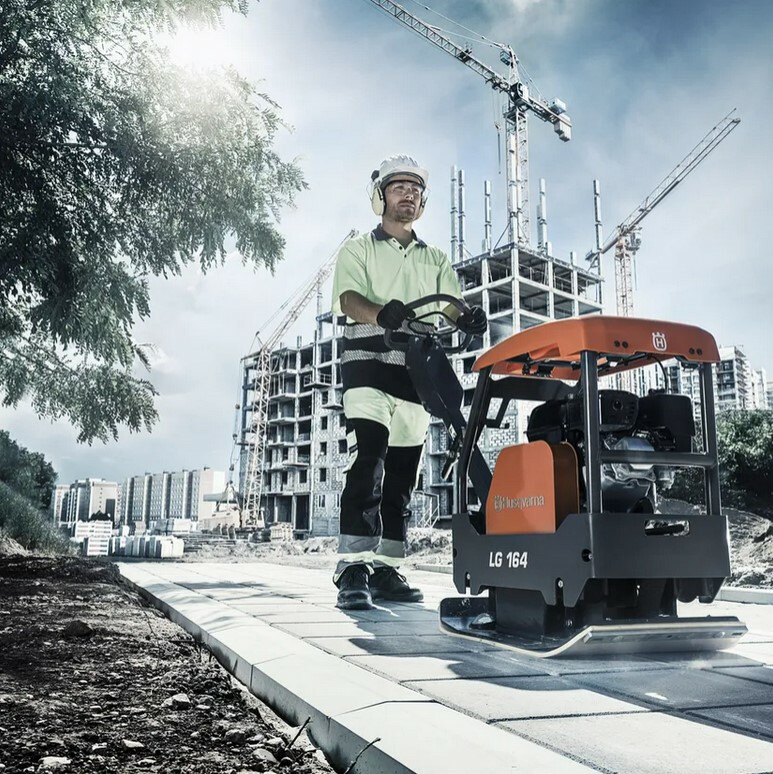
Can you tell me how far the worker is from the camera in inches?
185

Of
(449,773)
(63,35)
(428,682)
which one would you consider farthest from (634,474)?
(63,35)

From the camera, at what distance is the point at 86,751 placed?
197 centimetres

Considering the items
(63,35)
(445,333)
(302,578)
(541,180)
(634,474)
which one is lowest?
(302,578)

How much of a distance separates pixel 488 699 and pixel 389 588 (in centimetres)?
271

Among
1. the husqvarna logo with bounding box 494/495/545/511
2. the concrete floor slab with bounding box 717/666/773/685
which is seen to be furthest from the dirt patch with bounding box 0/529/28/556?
the concrete floor slab with bounding box 717/666/773/685

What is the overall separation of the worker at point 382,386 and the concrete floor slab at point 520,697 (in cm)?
203

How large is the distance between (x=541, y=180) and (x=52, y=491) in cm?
5756

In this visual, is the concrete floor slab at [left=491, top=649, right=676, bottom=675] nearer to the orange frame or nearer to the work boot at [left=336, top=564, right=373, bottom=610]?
the orange frame

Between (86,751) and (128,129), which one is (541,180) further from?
(86,751)

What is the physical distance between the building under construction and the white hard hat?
154 ft

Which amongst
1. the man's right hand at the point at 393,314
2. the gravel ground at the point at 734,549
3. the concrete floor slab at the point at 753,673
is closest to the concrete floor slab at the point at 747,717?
the concrete floor slab at the point at 753,673

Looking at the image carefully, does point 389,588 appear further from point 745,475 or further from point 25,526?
point 745,475

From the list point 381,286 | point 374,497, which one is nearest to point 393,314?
point 381,286

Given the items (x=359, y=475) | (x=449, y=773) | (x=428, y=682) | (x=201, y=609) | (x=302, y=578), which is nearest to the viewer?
(x=449, y=773)
